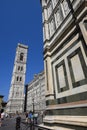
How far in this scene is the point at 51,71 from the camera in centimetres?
594

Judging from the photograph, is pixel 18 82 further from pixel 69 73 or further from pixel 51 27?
pixel 69 73

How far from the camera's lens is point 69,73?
4.52 meters

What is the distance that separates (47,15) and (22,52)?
81.5m

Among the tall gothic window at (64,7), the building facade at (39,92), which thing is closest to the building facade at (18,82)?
the building facade at (39,92)

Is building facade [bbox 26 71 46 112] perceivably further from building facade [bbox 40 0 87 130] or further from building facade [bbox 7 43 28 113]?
building facade [bbox 40 0 87 130]

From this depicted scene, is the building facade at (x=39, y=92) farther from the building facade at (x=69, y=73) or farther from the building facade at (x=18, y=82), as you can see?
the building facade at (x=69, y=73)

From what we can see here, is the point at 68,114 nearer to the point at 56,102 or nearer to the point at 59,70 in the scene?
the point at 56,102

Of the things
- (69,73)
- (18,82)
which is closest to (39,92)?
(18,82)

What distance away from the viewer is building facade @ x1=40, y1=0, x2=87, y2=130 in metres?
3.76

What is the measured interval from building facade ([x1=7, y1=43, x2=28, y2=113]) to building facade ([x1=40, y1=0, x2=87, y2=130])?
237 ft

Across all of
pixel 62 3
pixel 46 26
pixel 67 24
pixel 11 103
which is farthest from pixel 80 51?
pixel 11 103

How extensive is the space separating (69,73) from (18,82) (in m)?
77.0

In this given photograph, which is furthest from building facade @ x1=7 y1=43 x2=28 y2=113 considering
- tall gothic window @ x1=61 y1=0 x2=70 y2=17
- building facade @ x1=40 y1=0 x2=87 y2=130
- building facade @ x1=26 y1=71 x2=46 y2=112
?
tall gothic window @ x1=61 y1=0 x2=70 y2=17

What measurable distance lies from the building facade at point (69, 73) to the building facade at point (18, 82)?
72263 mm
